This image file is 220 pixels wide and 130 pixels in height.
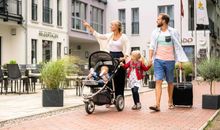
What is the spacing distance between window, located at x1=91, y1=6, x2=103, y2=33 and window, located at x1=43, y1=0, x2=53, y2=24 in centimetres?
773

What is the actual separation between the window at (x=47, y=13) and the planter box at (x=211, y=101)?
23.1m

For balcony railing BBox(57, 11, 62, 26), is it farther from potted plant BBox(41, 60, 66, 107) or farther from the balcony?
potted plant BBox(41, 60, 66, 107)

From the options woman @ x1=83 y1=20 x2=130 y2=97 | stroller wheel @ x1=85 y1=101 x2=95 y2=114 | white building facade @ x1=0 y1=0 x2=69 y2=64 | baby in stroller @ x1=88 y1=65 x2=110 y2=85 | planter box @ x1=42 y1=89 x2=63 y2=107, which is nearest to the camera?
stroller wheel @ x1=85 y1=101 x2=95 y2=114

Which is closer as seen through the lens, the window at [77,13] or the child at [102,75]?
the child at [102,75]

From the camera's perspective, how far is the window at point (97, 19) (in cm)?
4078

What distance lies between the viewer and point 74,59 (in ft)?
39.6

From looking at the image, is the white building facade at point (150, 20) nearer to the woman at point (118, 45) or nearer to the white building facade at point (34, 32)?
the white building facade at point (34, 32)

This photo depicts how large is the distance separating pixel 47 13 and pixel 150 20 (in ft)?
42.9

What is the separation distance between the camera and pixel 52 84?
35.3 ft

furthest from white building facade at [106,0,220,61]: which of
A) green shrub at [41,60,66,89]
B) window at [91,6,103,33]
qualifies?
green shrub at [41,60,66,89]

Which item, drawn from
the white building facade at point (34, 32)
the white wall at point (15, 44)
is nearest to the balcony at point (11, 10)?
the white building facade at point (34, 32)

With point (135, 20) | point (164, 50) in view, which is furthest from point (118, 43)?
point (135, 20)

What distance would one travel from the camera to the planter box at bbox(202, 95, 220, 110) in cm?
1020

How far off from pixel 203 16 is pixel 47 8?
420 inches
